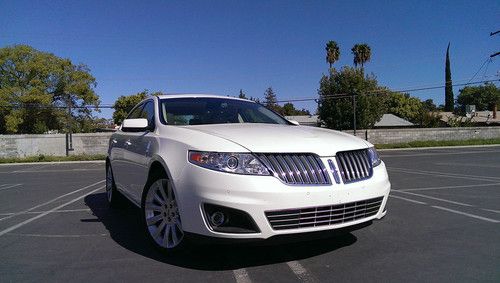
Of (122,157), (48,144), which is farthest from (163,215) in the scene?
(48,144)

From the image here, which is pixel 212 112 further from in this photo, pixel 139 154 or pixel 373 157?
pixel 373 157

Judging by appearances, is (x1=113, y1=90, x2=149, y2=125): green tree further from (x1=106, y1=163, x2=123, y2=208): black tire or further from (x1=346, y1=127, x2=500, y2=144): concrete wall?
(x1=106, y1=163, x2=123, y2=208): black tire

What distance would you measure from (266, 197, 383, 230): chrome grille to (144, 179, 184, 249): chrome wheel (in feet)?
2.99

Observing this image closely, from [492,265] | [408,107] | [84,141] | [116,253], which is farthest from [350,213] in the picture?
[408,107]

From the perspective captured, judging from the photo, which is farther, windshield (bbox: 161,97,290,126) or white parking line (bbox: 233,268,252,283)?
windshield (bbox: 161,97,290,126)

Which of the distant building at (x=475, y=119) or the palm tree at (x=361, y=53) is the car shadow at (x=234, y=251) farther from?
the palm tree at (x=361, y=53)

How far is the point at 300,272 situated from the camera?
139 inches

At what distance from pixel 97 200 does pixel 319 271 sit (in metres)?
5.63

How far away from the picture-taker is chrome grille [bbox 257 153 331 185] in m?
3.36

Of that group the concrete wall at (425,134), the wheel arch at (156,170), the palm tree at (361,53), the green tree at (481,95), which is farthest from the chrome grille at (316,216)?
the green tree at (481,95)

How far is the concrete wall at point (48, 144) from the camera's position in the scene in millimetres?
25828

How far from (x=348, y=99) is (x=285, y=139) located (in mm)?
35326

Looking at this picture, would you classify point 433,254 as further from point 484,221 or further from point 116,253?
point 116,253

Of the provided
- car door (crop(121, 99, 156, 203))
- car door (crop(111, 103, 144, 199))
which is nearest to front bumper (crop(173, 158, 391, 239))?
car door (crop(121, 99, 156, 203))
